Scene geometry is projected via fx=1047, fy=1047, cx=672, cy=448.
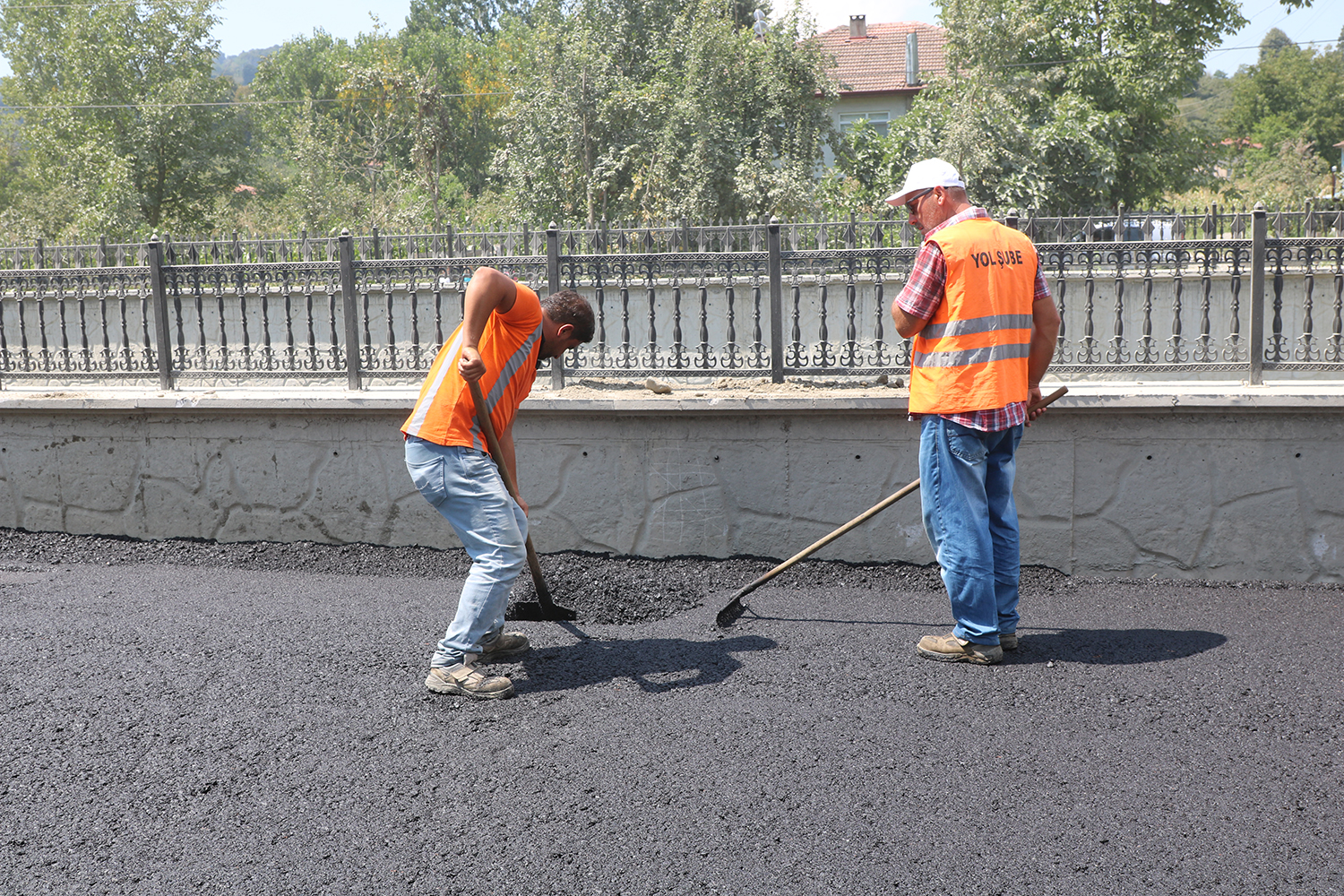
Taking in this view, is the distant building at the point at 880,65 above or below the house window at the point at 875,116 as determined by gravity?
above

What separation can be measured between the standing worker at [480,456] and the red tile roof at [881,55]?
3966cm

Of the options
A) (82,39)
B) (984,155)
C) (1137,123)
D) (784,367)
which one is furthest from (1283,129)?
(784,367)

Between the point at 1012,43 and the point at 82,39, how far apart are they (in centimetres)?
2735

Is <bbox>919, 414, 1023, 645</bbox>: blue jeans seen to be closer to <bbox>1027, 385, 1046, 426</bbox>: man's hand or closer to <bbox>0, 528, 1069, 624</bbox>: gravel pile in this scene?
<bbox>1027, 385, 1046, 426</bbox>: man's hand

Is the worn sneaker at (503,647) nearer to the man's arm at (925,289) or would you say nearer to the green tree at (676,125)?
the man's arm at (925,289)

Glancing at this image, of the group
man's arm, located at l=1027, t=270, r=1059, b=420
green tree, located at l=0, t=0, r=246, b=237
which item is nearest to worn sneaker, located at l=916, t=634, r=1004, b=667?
man's arm, located at l=1027, t=270, r=1059, b=420

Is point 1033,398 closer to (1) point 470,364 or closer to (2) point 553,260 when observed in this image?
(1) point 470,364

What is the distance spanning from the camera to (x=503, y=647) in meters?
4.33

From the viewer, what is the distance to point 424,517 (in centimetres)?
606

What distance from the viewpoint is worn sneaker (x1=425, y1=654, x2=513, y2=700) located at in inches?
153

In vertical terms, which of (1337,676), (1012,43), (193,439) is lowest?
(1337,676)

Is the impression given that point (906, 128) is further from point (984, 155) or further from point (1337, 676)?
point (1337, 676)

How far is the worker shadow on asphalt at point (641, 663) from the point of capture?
4.07 m

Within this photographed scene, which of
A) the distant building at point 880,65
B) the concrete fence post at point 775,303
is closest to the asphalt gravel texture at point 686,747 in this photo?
the concrete fence post at point 775,303
